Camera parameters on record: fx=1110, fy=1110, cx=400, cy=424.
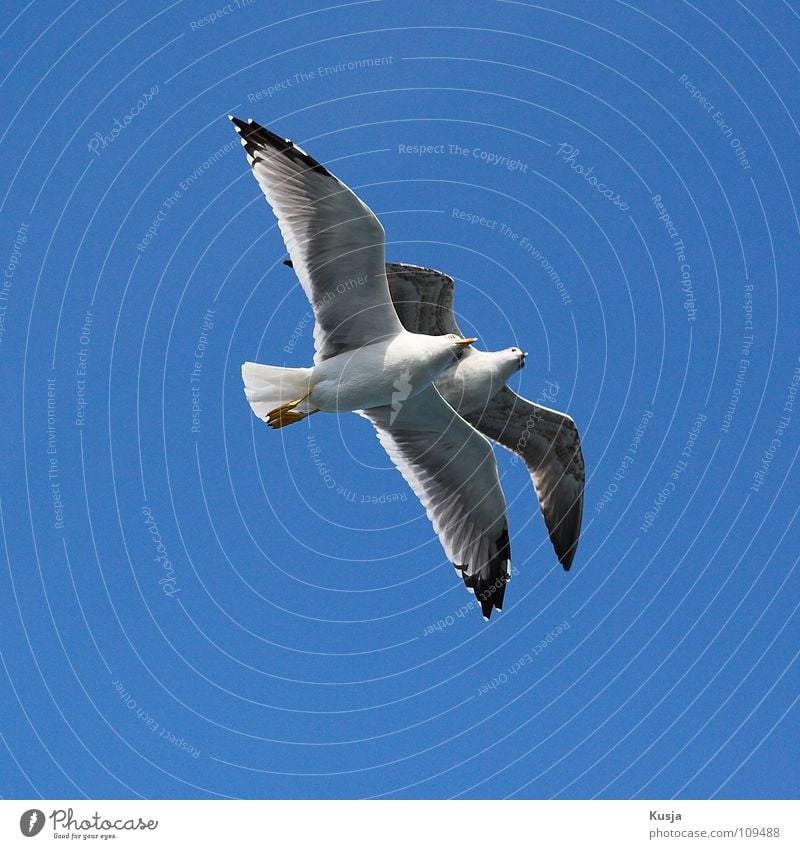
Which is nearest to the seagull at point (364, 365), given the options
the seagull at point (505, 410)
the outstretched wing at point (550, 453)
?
the seagull at point (505, 410)

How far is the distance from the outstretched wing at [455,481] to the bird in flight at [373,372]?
0.04ft

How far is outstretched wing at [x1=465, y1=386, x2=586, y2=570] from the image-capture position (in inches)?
490

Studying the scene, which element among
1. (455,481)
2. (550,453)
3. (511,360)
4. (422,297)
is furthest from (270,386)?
(550,453)

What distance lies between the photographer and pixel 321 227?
9602 millimetres

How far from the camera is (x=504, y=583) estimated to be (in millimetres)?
12180

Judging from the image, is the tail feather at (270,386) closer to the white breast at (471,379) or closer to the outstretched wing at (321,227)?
the outstretched wing at (321,227)

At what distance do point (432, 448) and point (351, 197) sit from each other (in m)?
3.16

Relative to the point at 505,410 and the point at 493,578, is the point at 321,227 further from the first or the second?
the point at 493,578

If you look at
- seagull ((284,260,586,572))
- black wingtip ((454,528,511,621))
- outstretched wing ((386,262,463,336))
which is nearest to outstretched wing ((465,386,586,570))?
seagull ((284,260,586,572))

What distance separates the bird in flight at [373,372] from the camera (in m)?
9.58

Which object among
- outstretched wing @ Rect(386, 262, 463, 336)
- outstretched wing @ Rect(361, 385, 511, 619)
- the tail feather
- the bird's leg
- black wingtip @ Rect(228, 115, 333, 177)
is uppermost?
black wingtip @ Rect(228, 115, 333, 177)

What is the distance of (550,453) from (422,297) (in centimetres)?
241

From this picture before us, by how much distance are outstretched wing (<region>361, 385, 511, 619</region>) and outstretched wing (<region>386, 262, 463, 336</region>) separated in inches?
43.7

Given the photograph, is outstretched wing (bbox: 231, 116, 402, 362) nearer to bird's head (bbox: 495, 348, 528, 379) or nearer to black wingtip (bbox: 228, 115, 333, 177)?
black wingtip (bbox: 228, 115, 333, 177)
